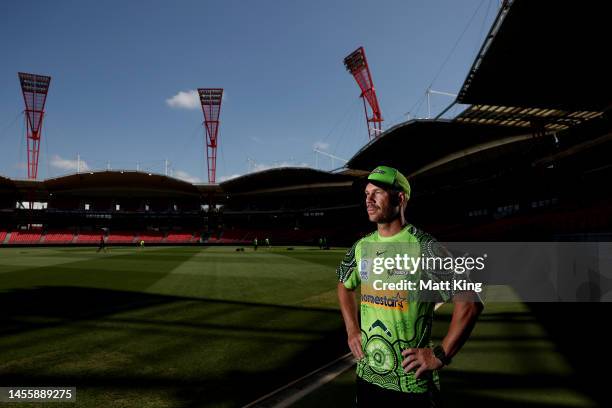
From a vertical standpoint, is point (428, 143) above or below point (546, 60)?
above

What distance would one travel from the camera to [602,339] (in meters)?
6.62

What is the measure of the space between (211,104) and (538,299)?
6689 cm

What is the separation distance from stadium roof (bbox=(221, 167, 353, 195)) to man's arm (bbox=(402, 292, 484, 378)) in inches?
2184

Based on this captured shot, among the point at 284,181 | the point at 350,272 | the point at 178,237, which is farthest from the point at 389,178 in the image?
the point at 178,237

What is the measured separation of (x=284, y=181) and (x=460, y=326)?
6230 centimetres

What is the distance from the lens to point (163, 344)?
19.8 feet

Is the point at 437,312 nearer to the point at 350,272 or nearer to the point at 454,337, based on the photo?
the point at 350,272

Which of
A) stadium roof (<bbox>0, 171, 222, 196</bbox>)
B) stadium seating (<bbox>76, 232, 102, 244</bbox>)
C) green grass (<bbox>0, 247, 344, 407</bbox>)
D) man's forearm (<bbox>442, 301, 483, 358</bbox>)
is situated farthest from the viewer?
stadium roof (<bbox>0, 171, 222, 196</bbox>)

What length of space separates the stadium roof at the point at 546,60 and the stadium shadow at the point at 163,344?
14230 mm

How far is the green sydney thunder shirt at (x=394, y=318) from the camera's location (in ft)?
6.57

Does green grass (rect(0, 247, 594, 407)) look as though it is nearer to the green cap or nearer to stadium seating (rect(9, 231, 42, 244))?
the green cap

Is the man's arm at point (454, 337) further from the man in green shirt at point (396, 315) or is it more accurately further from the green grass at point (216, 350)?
the green grass at point (216, 350)

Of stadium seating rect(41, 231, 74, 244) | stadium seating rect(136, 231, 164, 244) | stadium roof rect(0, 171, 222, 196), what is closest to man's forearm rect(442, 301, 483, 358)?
stadium roof rect(0, 171, 222, 196)

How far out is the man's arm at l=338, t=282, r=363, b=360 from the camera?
220 centimetres
